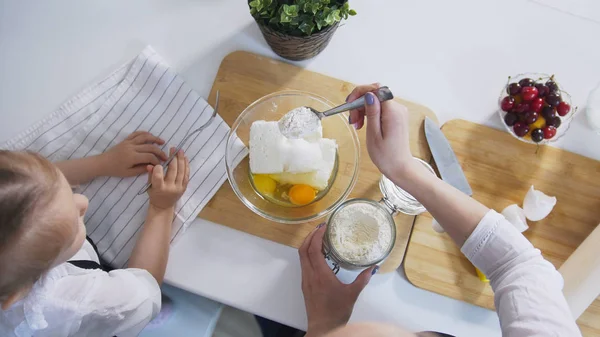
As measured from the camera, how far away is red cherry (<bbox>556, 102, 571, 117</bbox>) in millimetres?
932

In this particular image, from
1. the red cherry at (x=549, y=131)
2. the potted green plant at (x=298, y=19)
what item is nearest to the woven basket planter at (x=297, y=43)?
the potted green plant at (x=298, y=19)

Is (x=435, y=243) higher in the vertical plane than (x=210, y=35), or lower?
lower

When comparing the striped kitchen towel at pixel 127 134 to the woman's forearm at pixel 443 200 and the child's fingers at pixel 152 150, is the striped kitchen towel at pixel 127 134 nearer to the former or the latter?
the child's fingers at pixel 152 150

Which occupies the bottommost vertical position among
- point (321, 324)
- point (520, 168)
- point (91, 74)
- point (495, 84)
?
point (321, 324)

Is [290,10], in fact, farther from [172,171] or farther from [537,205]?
[537,205]

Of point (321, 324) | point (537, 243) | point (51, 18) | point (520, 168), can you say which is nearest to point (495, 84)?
point (520, 168)

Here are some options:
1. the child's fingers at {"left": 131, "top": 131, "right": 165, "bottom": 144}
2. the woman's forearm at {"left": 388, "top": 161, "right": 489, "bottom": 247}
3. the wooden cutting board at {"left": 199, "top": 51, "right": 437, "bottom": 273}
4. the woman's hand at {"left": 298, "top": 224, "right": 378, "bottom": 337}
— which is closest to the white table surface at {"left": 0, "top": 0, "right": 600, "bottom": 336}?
the wooden cutting board at {"left": 199, "top": 51, "right": 437, "bottom": 273}

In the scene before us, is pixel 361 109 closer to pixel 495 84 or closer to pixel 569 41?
pixel 495 84

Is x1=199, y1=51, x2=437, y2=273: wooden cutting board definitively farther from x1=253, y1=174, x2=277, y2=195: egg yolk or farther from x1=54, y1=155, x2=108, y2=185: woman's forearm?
x1=54, y1=155, x2=108, y2=185: woman's forearm

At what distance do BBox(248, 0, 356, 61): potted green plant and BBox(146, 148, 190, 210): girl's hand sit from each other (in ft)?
1.04

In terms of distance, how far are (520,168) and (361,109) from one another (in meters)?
0.38

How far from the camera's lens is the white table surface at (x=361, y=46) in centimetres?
101

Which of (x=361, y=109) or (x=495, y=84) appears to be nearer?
(x=361, y=109)

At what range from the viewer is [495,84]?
1018 millimetres
